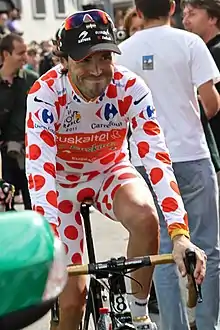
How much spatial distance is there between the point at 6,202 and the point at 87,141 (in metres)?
0.98

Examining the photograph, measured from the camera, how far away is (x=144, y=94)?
13.6ft

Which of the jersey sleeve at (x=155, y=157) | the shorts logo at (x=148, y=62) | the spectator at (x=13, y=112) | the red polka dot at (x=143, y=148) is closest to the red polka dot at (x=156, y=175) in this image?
the jersey sleeve at (x=155, y=157)

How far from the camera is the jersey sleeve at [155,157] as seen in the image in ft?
12.4

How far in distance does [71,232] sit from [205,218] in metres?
1.14

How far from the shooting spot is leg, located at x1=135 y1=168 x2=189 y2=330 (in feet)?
17.8

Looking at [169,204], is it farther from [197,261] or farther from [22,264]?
[22,264]

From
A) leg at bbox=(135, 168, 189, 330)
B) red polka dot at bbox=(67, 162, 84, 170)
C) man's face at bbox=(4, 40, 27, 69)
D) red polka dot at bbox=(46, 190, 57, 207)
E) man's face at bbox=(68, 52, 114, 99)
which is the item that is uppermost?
man's face at bbox=(4, 40, 27, 69)

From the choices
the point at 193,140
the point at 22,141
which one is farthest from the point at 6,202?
the point at 22,141

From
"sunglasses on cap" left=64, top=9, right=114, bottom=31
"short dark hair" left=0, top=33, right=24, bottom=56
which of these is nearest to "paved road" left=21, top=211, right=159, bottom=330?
"short dark hair" left=0, top=33, right=24, bottom=56

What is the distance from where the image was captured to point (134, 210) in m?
4.02

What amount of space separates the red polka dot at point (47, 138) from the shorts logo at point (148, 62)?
145 cm

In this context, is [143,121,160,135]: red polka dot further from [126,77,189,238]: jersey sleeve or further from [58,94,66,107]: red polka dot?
[58,94,66,107]: red polka dot

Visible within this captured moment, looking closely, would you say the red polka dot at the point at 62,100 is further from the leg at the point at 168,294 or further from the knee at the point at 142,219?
the leg at the point at 168,294

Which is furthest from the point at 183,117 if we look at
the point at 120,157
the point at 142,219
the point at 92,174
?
the point at 142,219
